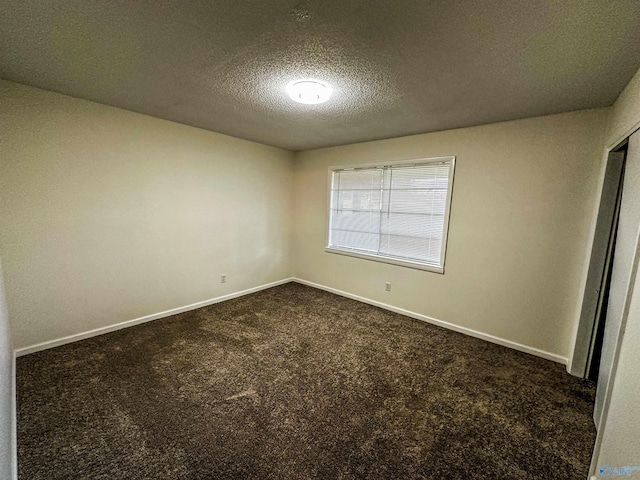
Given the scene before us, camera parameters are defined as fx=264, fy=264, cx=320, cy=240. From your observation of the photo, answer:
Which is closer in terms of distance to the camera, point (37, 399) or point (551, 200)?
point (37, 399)

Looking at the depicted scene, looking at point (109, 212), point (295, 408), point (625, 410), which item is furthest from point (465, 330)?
point (109, 212)

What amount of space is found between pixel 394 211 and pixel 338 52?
2437mm

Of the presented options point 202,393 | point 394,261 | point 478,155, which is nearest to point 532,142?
point 478,155

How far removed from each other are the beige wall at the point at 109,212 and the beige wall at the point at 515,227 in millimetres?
→ 2449

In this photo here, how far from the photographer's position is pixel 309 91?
2090 mm

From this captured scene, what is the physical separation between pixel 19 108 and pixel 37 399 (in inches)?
92.8

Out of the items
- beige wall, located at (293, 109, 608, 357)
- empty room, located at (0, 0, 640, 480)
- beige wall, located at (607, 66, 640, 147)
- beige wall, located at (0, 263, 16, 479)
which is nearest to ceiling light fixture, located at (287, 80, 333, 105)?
empty room, located at (0, 0, 640, 480)

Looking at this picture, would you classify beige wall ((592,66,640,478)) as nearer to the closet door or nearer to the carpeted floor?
the closet door

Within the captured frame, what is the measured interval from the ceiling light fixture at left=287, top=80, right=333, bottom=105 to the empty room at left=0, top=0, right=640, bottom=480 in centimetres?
3

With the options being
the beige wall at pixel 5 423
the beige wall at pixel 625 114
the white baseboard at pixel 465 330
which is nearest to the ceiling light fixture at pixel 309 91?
the beige wall at pixel 625 114

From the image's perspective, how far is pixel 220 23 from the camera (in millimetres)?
1417

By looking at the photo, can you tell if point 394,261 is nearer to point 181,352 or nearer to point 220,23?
point 181,352

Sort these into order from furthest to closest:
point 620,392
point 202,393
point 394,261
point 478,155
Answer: point 394,261
point 478,155
point 202,393
point 620,392

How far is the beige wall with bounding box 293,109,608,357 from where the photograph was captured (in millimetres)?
2463
